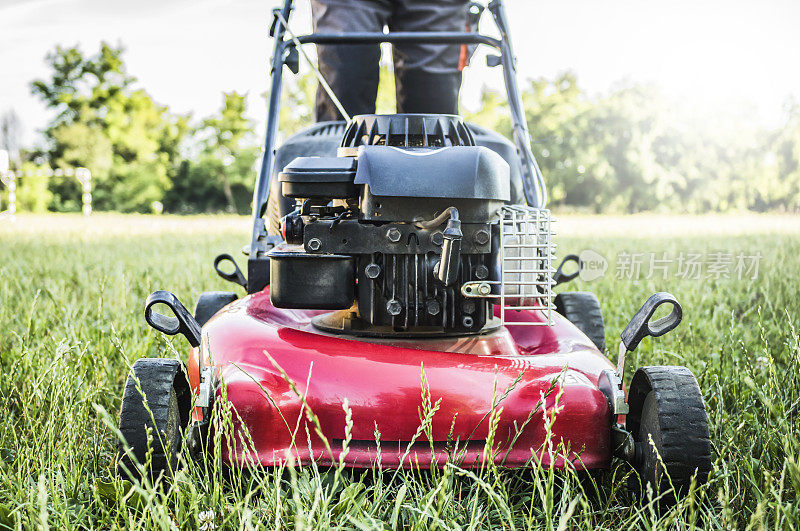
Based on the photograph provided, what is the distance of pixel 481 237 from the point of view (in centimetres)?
155

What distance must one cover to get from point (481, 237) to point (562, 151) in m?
31.2

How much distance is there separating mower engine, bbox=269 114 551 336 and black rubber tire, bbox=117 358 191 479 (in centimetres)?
29

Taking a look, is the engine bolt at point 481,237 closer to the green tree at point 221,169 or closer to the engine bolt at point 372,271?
the engine bolt at point 372,271

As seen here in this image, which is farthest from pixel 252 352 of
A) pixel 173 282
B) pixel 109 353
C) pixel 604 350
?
pixel 173 282

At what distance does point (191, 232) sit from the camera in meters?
9.45

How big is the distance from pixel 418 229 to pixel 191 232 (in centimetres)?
837

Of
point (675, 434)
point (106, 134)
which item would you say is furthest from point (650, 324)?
point (106, 134)

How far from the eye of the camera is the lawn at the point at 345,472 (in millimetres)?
1191

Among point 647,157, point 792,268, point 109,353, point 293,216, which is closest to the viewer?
point 293,216

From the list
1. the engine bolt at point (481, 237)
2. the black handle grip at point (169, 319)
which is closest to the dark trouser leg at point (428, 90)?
the engine bolt at point (481, 237)

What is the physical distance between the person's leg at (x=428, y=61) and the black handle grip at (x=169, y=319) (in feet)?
3.99

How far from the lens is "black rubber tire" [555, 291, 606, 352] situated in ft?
7.91

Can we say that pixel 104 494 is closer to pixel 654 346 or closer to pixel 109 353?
pixel 109 353

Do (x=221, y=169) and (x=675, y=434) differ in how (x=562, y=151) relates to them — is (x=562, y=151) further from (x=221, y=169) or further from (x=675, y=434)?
(x=675, y=434)
